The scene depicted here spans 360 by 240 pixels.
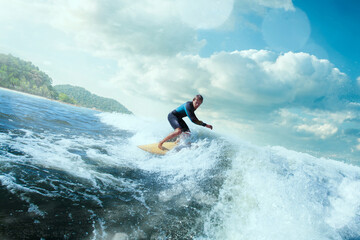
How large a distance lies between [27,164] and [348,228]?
6927 millimetres

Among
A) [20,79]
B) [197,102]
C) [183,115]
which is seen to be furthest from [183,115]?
[20,79]

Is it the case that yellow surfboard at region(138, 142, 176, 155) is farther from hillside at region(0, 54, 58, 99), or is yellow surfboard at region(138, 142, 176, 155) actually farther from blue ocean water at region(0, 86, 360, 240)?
hillside at region(0, 54, 58, 99)

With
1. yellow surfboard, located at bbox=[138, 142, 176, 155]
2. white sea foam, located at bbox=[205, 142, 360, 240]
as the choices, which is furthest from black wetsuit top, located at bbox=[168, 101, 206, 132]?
white sea foam, located at bbox=[205, 142, 360, 240]

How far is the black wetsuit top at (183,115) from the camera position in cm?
659

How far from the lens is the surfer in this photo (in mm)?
6590

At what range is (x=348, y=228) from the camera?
4.12 meters

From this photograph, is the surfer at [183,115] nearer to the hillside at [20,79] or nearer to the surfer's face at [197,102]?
the surfer's face at [197,102]

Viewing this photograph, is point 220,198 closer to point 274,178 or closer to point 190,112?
point 274,178

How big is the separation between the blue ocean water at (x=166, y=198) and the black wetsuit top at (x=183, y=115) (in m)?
1.37

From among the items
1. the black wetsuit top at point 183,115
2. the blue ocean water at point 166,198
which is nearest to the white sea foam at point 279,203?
the blue ocean water at point 166,198

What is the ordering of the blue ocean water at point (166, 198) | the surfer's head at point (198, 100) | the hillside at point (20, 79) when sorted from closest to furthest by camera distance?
1. the blue ocean water at point (166, 198)
2. the surfer's head at point (198, 100)
3. the hillside at point (20, 79)

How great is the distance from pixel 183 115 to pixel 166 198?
13.3ft

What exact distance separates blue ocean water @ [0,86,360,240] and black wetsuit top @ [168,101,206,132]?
4.51ft

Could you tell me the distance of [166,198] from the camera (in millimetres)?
3553
